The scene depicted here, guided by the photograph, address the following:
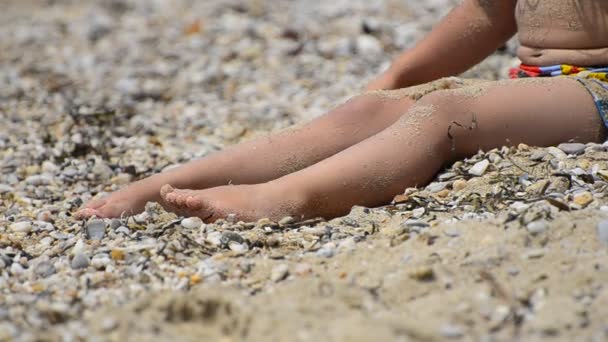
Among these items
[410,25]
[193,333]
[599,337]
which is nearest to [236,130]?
[410,25]

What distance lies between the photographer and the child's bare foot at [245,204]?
293 centimetres

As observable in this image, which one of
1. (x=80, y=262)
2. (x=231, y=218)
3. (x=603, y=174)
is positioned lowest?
(x=603, y=174)

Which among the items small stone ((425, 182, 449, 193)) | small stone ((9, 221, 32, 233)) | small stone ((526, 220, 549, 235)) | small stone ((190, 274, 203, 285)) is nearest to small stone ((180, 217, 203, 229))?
small stone ((190, 274, 203, 285))

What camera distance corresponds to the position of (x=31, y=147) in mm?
4305

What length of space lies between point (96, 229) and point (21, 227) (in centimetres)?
32

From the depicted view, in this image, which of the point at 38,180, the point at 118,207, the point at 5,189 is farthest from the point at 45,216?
the point at 38,180

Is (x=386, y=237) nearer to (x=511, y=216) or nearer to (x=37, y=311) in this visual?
(x=511, y=216)

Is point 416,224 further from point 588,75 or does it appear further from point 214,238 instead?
point 588,75

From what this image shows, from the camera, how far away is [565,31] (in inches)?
129

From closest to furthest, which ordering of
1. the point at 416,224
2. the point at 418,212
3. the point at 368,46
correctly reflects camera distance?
the point at 416,224 → the point at 418,212 → the point at 368,46

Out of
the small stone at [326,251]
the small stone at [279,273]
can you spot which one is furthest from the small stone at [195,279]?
the small stone at [326,251]

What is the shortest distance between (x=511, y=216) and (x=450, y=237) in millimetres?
191

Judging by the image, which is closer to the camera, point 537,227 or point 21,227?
point 537,227

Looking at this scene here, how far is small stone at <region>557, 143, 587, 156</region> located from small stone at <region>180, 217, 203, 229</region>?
50.0 inches
